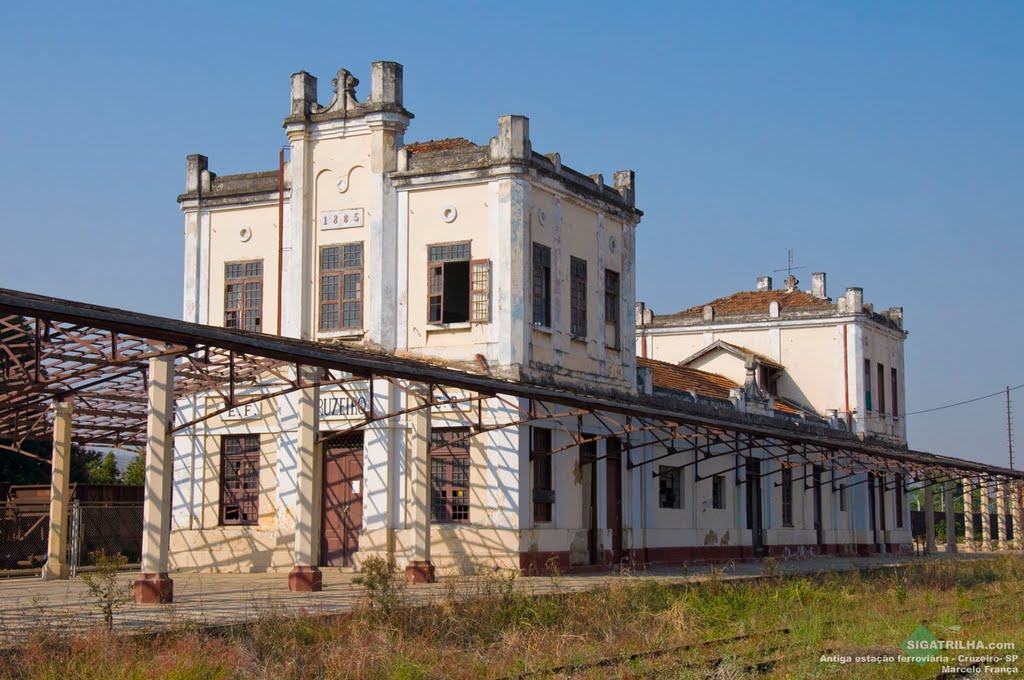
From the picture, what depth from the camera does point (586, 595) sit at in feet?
55.4

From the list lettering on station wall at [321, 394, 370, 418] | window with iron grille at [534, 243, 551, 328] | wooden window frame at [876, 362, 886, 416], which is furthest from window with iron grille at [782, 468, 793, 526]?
lettering on station wall at [321, 394, 370, 418]

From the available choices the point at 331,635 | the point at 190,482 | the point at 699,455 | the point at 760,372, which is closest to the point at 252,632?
the point at 331,635

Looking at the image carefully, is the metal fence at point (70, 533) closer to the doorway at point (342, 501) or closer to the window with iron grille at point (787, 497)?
the doorway at point (342, 501)

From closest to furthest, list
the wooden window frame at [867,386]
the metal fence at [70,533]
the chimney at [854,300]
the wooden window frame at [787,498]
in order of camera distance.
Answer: the metal fence at [70,533], the wooden window frame at [787,498], the chimney at [854,300], the wooden window frame at [867,386]

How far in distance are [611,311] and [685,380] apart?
6.60 meters

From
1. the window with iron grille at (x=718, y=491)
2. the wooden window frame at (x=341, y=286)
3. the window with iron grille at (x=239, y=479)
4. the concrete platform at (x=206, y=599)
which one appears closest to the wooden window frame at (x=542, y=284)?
the wooden window frame at (x=341, y=286)

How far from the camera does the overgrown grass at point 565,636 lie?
10883 millimetres

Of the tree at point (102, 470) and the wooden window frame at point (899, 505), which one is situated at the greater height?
the tree at point (102, 470)

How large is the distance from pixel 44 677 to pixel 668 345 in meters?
35.0

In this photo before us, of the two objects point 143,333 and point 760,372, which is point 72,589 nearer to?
point 143,333

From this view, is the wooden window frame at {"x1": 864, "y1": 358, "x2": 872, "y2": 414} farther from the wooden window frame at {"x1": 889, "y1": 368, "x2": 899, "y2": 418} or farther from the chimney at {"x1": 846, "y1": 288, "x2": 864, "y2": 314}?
the wooden window frame at {"x1": 889, "y1": 368, "x2": 899, "y2": 418}

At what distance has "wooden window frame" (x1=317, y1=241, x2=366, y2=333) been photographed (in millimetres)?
25594

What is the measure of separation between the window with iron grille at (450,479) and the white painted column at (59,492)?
20.9 ft

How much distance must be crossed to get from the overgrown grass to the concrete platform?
539 mm
